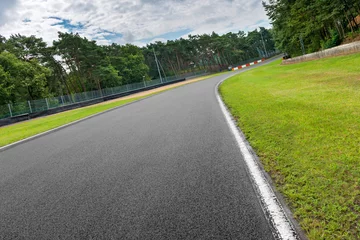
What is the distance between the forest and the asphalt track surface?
3269 centimetres

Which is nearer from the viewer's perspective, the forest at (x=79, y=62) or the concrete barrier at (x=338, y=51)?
the concrete barrier at (x=338, y=51)

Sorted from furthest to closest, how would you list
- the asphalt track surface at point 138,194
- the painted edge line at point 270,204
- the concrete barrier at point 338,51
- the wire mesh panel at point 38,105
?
the wire mesh panel at point 38,105
the concrete barrier at point 338,51
the asphalt track surface at point 138,194
the painted edge line at point 270,204

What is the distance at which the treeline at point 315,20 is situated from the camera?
20.6 meters

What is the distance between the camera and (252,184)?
2.64 meters

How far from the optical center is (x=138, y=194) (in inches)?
109

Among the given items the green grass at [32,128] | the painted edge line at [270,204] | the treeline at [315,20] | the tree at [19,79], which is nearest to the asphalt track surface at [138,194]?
the painted edge line at [270,204]

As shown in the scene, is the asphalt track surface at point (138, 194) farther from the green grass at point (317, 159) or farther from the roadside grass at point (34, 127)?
the roadside grass at point (34, 127)

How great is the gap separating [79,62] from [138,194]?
55.8 m

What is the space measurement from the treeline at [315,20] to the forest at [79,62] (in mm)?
24812

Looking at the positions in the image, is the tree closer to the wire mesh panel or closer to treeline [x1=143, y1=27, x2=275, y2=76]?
the wire mesh panel

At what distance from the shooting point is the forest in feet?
111

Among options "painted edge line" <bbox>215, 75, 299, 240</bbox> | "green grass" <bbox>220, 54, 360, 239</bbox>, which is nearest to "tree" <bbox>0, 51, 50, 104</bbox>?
"green grass" <bbox>220, 54, 360, 239</bbox>

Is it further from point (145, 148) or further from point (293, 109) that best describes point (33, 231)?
point (293, 109)

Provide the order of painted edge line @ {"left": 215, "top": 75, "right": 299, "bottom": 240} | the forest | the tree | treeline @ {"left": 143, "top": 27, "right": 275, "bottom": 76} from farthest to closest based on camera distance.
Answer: treeline @ {"left": 143, "top": 27, "right": 275, "bottom": 76}
the forest
the tree
painted edge line @ {"left": 215, "top": 75, "right": 299, "bottom": 240}
